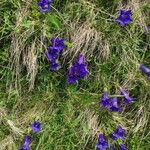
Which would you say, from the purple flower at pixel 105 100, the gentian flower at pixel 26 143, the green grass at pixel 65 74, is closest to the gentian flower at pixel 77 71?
the green grass at pixel 65 74

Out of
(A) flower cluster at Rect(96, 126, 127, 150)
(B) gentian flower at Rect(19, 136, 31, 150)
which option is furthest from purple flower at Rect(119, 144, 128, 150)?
(B) gentian flower at Rect(19, 136, 31, 150)

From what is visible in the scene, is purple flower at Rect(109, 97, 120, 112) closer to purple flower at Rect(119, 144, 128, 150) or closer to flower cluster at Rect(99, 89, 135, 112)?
flower cluster at Rect(99, 89, 135, 112)

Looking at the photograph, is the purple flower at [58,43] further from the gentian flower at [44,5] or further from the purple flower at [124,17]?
the purple flower at [124,17]

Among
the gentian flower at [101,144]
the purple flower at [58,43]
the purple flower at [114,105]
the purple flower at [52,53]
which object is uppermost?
the purple flower at [58,43]

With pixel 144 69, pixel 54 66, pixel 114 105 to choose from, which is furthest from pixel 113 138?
pixel 54 66

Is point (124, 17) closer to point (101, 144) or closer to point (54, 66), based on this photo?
point (54, 66)

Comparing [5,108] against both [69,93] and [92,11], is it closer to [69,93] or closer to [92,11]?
[69,93]
